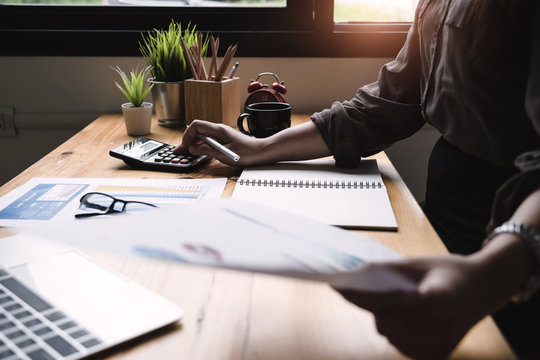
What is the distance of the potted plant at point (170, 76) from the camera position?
52.8 inches

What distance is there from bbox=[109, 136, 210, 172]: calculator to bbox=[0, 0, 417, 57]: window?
60 cm

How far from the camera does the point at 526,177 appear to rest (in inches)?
22.6

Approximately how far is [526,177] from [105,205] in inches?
23.9

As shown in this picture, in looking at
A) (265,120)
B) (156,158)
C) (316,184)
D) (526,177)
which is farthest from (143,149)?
(526,177)

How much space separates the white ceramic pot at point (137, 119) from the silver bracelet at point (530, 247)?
961mm

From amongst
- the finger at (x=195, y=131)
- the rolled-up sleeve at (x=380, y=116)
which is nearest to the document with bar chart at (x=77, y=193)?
the finger at (x=195, y=131)

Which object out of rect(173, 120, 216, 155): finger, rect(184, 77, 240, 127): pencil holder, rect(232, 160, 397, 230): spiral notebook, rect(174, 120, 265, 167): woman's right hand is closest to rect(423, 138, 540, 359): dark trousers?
rect(232, 160, 397, 230): spiral notebook

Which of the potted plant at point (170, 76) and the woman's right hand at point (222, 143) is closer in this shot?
the woman's right hand at point (222, 143)

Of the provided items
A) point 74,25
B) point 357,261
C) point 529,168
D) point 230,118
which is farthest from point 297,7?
point 357,261

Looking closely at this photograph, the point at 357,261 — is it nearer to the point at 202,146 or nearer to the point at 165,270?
the point at 165,270

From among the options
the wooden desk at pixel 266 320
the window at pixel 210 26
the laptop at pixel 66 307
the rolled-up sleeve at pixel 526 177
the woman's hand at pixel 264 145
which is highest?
the window at pixel 210 26

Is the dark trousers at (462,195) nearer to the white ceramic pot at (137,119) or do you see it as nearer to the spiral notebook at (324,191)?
the spiral notebook at (324,191)

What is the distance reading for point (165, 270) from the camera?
0.61 metres

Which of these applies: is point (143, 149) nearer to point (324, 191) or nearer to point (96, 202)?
point (96, 202)
